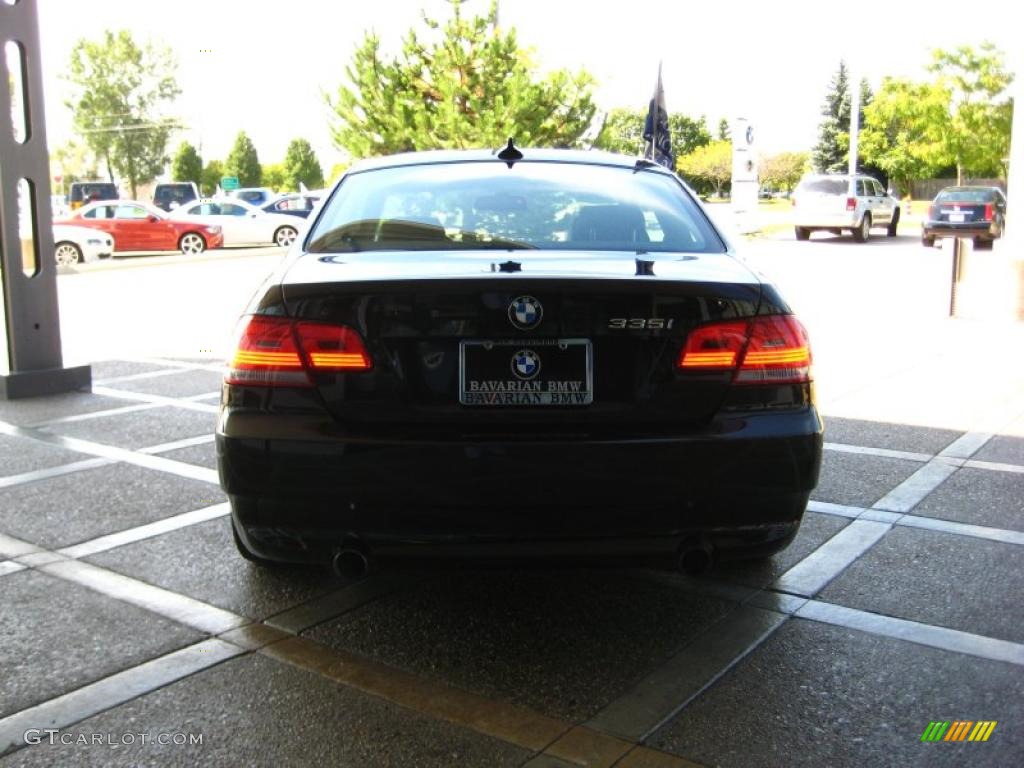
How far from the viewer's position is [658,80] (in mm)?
15164

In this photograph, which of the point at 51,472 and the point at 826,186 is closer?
the point at 51,472

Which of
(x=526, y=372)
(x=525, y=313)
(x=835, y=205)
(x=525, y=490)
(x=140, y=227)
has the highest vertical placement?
(x=835, y=205)

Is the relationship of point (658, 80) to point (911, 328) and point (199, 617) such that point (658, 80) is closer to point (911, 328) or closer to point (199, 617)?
point (911, 328)

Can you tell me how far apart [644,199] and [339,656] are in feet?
7.00

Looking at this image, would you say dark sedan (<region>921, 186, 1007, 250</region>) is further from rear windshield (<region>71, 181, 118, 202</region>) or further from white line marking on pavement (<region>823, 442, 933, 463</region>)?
rear windshield (<region>71, 181, 118, 202</region>)

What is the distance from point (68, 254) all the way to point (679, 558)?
2309cm

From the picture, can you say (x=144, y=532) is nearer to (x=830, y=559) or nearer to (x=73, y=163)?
(x=830, y=559)

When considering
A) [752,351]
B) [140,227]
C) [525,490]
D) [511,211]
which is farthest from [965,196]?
[525,490]

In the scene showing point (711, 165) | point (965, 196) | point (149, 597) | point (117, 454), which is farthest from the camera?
point (711, 165)

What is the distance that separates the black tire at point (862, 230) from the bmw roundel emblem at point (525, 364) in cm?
2774

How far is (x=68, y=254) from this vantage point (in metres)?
23.4

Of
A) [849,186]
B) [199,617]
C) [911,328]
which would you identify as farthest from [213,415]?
[849,186]

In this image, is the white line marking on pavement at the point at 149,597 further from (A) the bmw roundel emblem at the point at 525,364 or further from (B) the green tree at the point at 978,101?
(B) the green tree at the point at 978,101

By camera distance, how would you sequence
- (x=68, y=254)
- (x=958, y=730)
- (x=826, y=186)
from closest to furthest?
(x=958, y=730), (x=68, y=254), (x=826, y=186)
